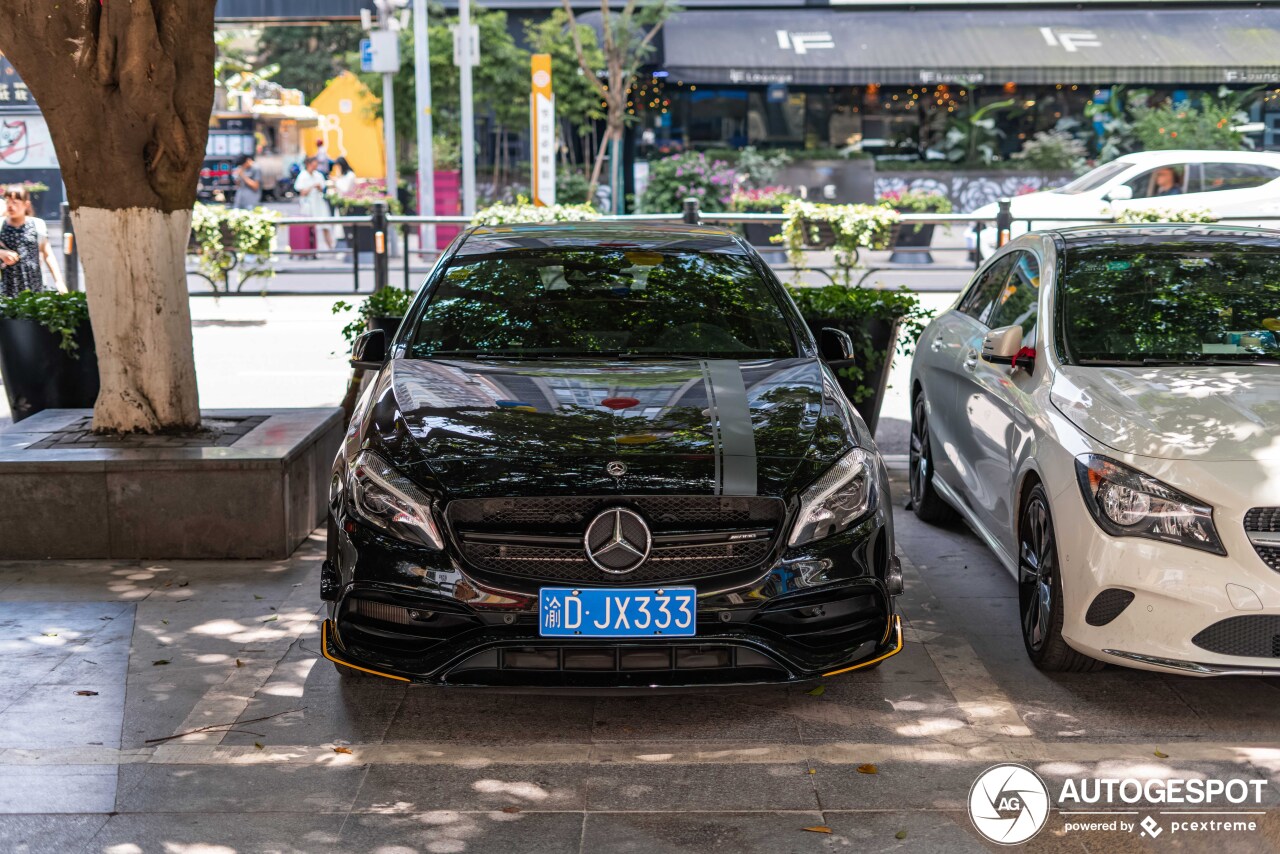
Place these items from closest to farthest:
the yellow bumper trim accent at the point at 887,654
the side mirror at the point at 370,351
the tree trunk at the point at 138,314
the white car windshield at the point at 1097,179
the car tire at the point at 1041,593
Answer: the yellow bumper trim accent at the point at 887,654 → the car tire at the point at 1041,593 → the side mirror at the point at 370,351 → the tree trunk at the point at 138,314 → the white car windshield at the point at 1097,179

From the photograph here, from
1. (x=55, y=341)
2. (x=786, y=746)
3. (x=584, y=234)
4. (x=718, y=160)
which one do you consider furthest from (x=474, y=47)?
(x=786, y=746)

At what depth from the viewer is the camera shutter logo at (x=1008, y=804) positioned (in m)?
4.04

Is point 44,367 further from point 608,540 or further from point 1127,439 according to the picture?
point 1127,439

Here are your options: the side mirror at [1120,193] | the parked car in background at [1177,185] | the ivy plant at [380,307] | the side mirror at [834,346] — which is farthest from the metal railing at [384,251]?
the side mirror at [834,346]

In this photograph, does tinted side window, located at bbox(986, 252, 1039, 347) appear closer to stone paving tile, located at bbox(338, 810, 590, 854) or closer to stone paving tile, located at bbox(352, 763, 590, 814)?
stone paving tile, located at bbox(352, 763, 590, 814)

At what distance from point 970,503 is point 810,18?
2075 centimetres

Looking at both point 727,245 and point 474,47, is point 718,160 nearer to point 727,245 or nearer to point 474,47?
point 474,47

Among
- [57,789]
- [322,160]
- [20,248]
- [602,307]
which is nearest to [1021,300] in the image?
[602,307]

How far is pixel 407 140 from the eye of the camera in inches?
1152

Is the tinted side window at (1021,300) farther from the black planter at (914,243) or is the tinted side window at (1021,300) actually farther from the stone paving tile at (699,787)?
the black planter at (914,243)

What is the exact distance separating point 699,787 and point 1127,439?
178cm

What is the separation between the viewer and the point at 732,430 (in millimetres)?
4746

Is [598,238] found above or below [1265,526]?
above

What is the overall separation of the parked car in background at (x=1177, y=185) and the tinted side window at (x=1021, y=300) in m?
13.5
